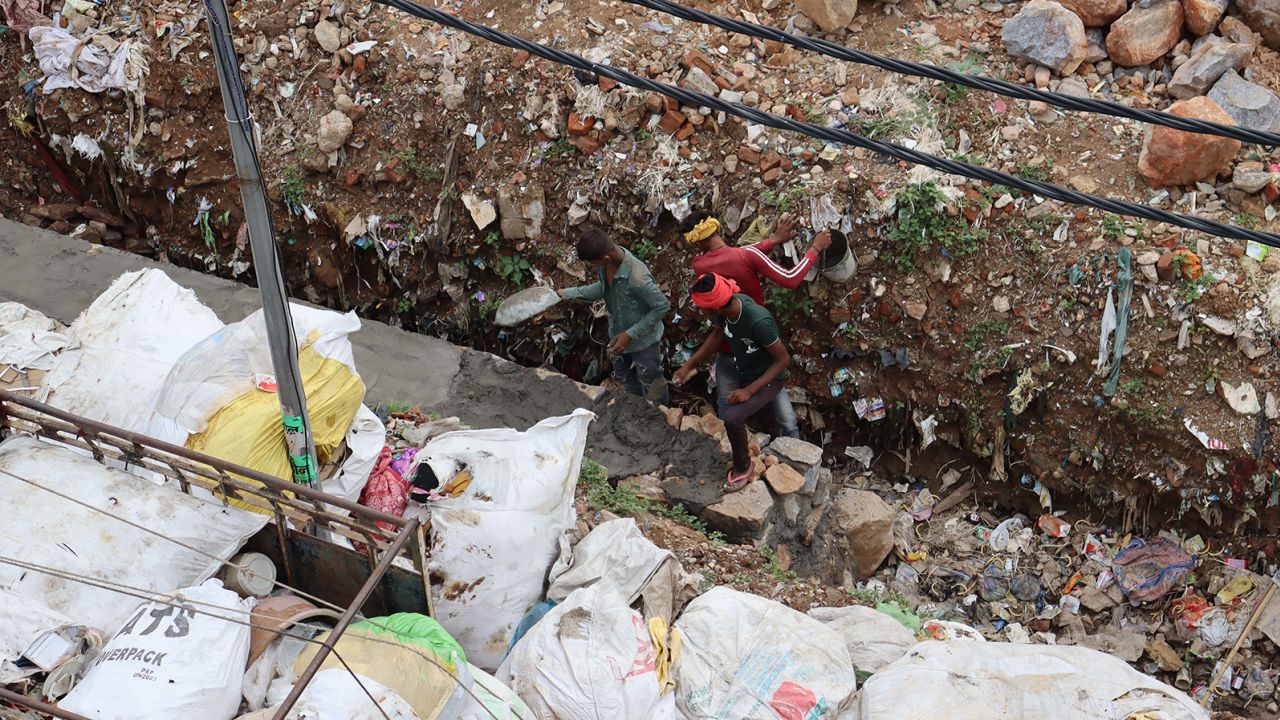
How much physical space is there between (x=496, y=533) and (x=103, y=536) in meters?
1.35

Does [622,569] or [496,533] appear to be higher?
[496,533]

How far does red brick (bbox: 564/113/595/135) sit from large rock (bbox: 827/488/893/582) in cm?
271

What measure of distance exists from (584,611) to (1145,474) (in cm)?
367

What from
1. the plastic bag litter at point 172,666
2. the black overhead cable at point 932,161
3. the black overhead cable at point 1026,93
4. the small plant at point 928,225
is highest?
the black overhead cable at point 1026,93

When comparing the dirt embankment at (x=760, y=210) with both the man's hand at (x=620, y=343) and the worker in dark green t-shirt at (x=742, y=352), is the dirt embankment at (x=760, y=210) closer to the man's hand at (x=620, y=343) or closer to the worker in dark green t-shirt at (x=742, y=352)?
the man's hand at (x=620, y=343)

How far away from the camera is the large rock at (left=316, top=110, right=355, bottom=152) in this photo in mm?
6887

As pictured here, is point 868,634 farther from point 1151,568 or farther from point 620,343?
point 1151,568

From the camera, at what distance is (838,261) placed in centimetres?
594

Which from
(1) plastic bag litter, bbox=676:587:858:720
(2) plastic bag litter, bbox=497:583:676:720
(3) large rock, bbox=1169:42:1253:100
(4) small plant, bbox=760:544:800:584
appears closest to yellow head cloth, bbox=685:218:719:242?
(4) small plant, bbox=760:544:800:584

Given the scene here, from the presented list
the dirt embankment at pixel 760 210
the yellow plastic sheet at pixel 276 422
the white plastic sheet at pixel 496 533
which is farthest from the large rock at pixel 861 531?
the yellow plastic sheet at pixel 276 422

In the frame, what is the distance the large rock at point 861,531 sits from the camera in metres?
5.81

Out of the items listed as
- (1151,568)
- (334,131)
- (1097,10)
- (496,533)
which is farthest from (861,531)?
(334,131)

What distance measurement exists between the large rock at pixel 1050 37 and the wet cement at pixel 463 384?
3.05m

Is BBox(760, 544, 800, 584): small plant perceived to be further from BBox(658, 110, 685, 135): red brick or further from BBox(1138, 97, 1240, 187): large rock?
BBox(1138, 97, 1240, 187): large rock
